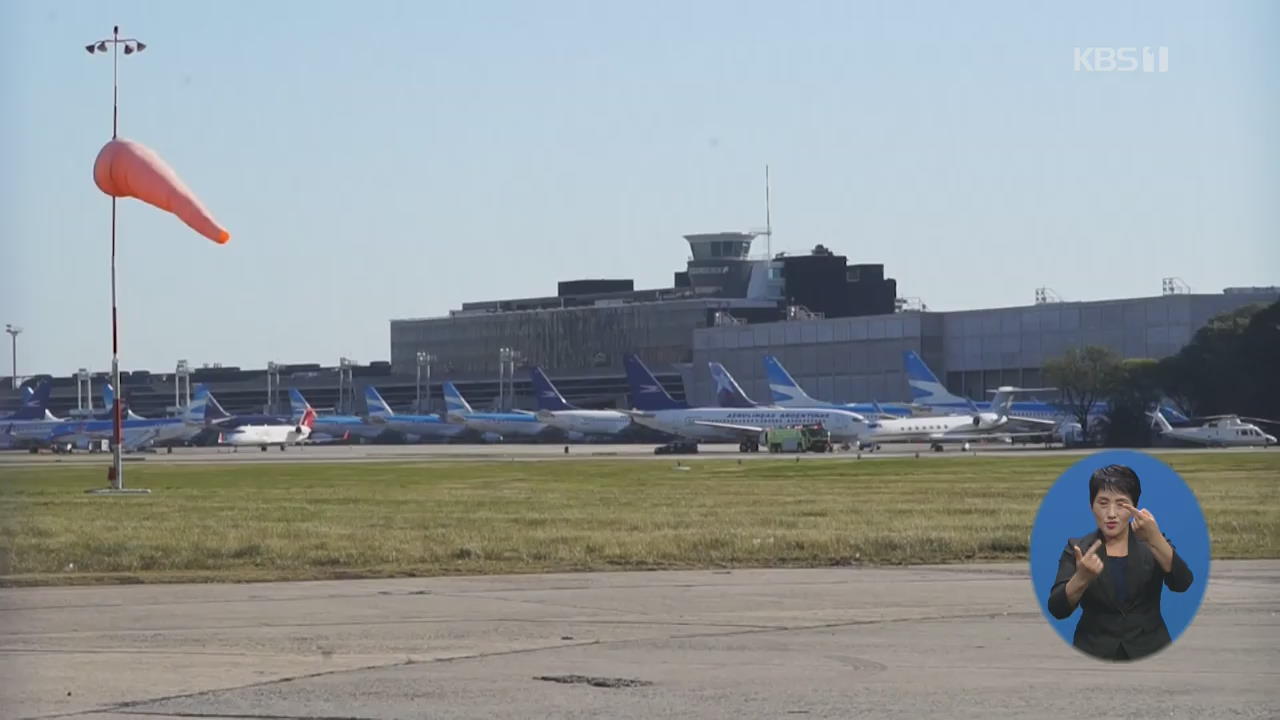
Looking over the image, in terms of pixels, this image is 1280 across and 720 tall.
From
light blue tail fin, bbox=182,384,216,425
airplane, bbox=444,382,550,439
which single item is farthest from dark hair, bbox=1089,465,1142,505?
airplane, bbox=444,382,550,439

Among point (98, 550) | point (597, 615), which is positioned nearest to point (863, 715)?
point (597, 615)

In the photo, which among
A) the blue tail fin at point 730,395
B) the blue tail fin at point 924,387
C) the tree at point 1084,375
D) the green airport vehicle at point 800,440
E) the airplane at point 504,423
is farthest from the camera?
the airplane at point 504,423

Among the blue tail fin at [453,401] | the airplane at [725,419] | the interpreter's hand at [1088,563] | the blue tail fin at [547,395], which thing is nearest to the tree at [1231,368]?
the airplane at [725,419]

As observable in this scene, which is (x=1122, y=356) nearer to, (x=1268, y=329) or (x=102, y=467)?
(x=1268, y=329)

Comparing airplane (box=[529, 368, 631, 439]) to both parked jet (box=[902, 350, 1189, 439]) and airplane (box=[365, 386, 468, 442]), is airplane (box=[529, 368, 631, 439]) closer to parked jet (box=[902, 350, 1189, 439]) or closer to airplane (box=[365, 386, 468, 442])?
airplane (box=[365, 386, 468, 442])

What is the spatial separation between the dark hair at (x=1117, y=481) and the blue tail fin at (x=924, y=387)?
128571 millimetres

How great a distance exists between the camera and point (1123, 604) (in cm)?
892

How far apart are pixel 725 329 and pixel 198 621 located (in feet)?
525

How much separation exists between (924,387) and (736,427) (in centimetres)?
2314

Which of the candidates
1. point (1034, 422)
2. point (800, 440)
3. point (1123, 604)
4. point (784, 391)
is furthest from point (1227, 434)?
point (1123, 604)

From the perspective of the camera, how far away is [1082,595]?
348 inches

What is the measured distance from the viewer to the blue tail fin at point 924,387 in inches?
5369

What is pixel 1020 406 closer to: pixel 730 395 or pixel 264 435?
pixel 730 395

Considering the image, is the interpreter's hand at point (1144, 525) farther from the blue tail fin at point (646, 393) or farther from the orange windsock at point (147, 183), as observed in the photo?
the blue tail fin at point (646, 393)
